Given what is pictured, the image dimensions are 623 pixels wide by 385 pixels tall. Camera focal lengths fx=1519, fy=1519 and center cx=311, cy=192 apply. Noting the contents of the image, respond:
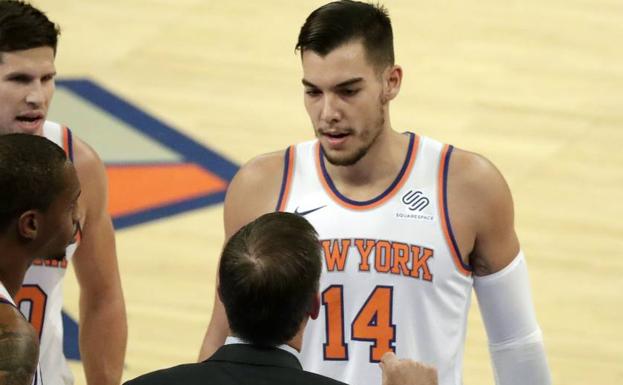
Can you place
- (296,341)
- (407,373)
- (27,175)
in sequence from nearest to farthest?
1. (296,341)
2. (407,373)
3. (27,175)

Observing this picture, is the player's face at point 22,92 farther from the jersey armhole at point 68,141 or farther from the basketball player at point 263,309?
the basketball player at point 263,309

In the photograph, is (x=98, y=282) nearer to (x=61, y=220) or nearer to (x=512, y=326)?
(x=61, y=220)

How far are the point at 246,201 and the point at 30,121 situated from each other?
2.27 ft

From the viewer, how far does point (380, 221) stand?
441 centimetres

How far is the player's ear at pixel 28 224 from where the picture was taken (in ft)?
11.6

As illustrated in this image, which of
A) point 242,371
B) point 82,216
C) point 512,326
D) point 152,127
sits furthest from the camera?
point 152,127

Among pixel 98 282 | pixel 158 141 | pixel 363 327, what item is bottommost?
pixel 158 141

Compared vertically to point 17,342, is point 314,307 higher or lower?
higher

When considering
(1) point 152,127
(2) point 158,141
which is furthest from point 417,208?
(1) point 152,127

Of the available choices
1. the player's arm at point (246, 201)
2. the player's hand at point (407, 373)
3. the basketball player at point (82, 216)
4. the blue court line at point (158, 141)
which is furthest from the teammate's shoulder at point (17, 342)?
the blue court line at point (158, 141)

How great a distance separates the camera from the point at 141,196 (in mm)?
8070

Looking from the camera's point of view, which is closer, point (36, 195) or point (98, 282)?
point (36, 195)

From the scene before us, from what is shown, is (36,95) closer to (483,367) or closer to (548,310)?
(483,367)

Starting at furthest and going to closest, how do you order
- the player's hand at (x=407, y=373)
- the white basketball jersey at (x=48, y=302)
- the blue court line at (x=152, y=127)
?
the blue court line at (x=152, y=127) < the white basketball jersey at (x=48, y=302) < the player's hand at (x=407, y=373)
